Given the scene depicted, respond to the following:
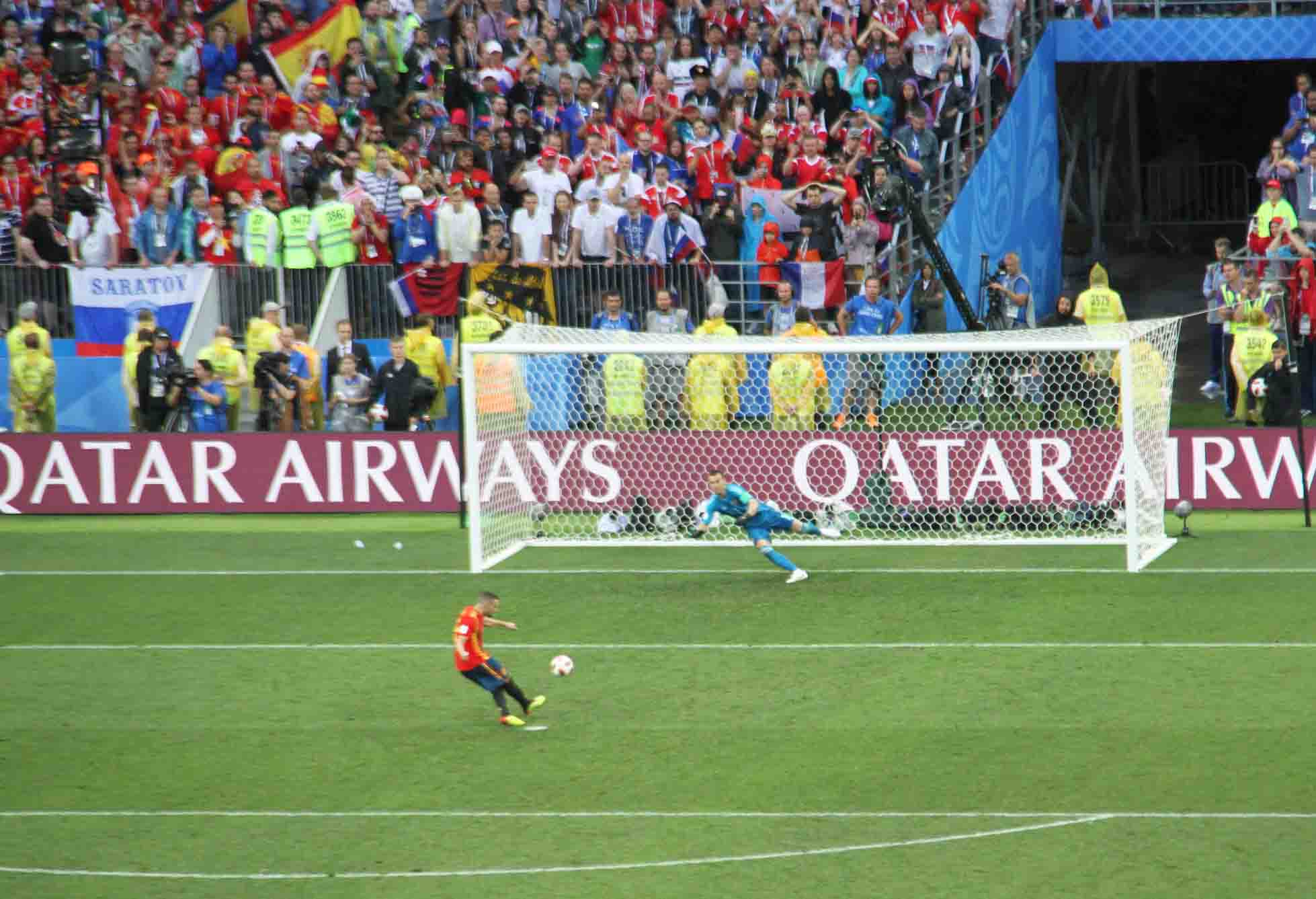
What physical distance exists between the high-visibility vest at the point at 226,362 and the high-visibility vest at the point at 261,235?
56.0 inches

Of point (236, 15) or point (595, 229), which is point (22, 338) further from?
point (236, 15)

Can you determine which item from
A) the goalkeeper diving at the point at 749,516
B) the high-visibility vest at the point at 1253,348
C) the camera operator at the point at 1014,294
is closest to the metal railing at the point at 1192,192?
the camera operator at the point at 1014,294

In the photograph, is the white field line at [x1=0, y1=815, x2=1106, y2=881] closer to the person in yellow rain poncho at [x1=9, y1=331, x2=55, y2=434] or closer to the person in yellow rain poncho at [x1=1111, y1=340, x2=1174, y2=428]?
the person in yellow rain poncho at [x1=1111, y1=340, x2=1174, y2=428]

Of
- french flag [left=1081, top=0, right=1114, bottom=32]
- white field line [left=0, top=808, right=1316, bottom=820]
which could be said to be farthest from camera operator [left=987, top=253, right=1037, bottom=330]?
white field line [left=0, top=808, right=1316, bottom=820]

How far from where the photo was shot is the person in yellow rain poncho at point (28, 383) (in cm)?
2064

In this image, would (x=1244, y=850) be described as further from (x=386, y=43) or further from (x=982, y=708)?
(x=386, y=43)

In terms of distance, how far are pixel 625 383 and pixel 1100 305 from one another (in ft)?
18.4

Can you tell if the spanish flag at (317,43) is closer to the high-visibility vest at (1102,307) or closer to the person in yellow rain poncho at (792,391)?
the person in yellow rain poncho at (792,391)

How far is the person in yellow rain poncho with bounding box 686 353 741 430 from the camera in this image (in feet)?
58.5

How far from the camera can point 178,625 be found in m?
14.8

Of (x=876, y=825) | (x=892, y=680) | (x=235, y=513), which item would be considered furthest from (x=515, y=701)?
(x=235, y=513)

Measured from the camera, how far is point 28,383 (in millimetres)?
20656

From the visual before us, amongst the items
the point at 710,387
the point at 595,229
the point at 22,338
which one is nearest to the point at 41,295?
the point at 22,338

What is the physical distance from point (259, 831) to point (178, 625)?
537 cm
